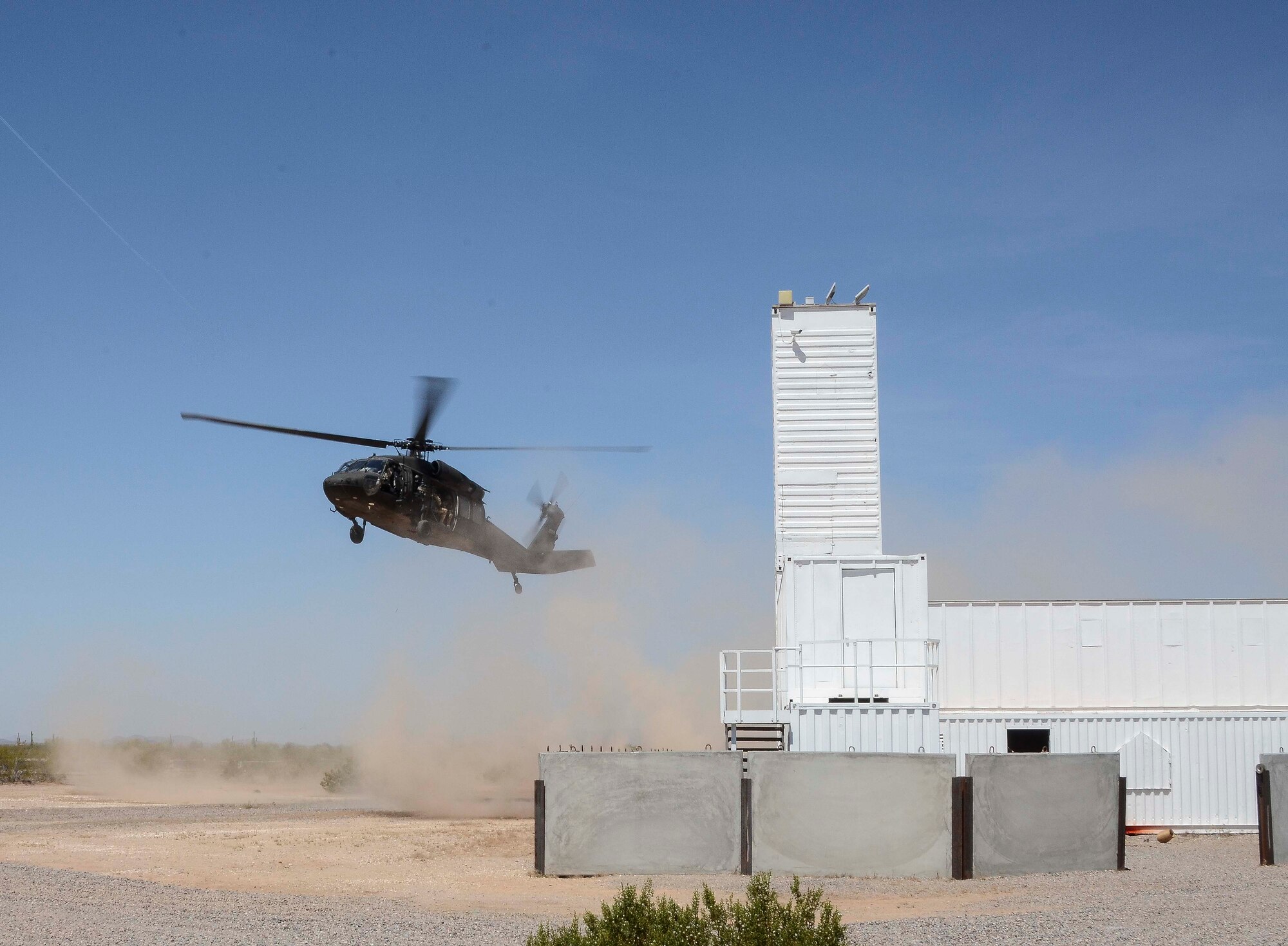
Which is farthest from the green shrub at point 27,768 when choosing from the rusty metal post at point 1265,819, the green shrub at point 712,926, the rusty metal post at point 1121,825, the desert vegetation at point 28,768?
the green shrub at point 712,926

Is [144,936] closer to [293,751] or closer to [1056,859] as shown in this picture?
[1056,859]

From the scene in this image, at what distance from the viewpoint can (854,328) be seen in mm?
26297

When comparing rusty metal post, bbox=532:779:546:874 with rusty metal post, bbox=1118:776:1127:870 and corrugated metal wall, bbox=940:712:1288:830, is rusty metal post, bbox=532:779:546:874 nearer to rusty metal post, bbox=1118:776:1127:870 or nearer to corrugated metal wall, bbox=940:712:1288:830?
rusty metal post, bbox=1118:776:1127:870

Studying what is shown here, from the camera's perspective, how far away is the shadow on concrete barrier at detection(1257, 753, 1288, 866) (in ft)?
60.7

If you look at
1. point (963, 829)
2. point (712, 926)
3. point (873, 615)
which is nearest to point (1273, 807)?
point (963, 829)

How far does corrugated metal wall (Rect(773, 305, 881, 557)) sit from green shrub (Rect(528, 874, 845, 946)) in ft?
52.8

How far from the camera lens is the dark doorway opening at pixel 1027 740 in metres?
26.4

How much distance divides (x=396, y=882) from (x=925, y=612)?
10735 millimetres

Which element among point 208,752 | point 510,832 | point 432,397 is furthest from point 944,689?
point 208,752

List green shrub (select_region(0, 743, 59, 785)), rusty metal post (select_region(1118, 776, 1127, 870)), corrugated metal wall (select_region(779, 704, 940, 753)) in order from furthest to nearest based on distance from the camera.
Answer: green shrub (select_region(0, 743, 59, 785)) → corrugated metal wall (select_region(779, 704, 940, 753)) → rusty metal post (select_region(1118, 776, 1127, 870))

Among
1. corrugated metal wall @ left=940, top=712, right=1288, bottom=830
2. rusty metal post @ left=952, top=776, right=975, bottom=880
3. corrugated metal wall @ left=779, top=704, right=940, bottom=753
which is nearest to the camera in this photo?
rusty metal post @ left=952, top=776, right=975, bottom=880

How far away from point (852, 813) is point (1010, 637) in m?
9.75

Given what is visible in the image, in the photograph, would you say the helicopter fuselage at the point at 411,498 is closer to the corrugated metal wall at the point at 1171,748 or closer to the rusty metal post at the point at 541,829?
the rusty metal post at the point at 541,829

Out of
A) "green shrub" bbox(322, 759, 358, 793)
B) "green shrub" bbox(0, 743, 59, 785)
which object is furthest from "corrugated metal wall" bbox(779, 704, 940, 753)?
"green shrub" bbox(0, 743, 59, 785)
